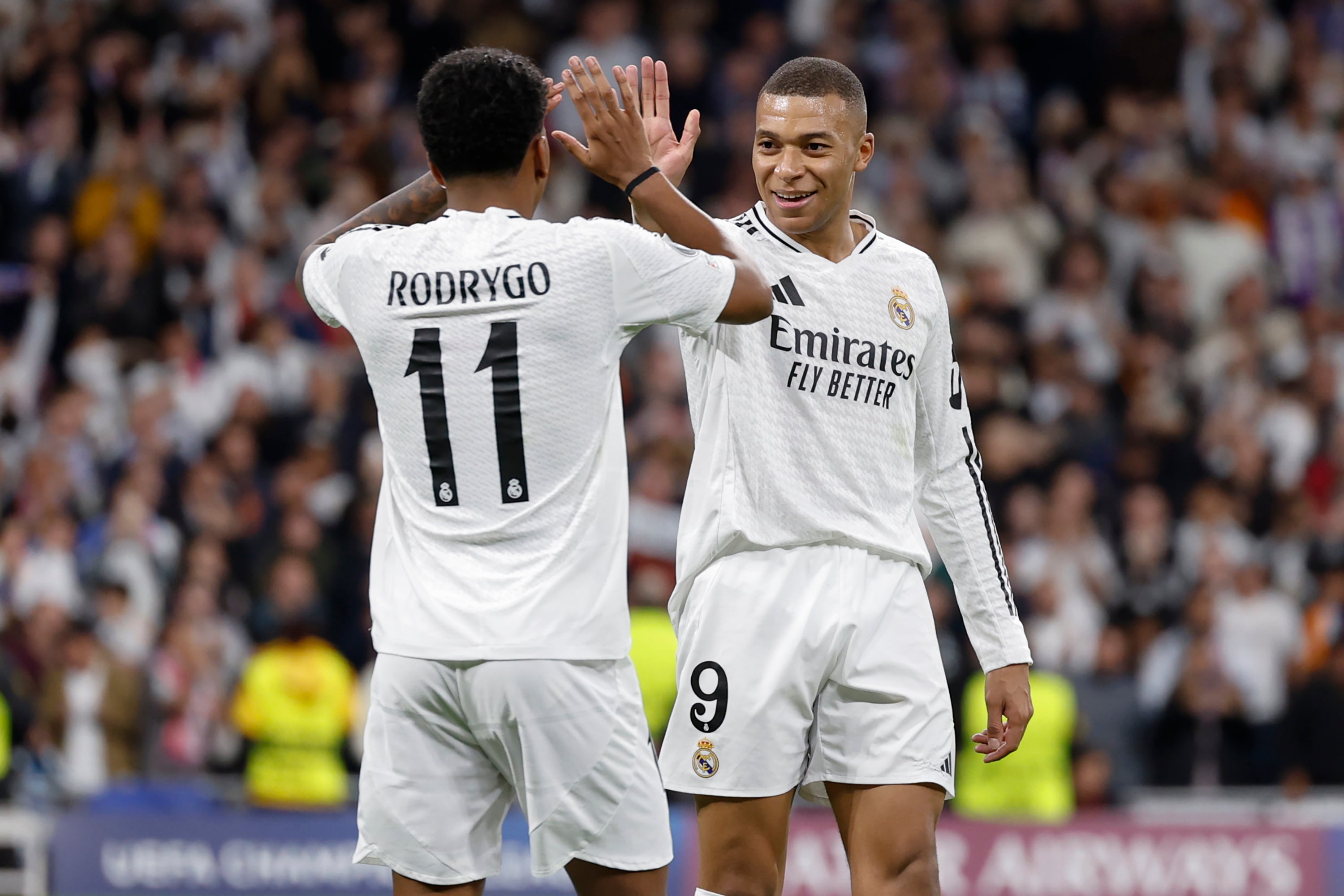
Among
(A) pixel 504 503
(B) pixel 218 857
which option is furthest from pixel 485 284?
(B) pixel 218 857

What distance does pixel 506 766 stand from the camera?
14.4ft

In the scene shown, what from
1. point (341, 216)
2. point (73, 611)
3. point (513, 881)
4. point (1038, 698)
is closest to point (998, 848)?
point (1038, 698)

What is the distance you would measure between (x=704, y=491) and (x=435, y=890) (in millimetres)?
1266

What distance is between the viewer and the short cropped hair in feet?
16.6

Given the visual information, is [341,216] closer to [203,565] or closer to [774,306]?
[203,565]

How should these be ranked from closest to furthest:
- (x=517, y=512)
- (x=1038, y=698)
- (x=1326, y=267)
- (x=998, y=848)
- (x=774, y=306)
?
(x=517, y=512) < (x=774, y=306) < (x=998, y=848) < (x=1038, y=698) < (x=1326, y=267)

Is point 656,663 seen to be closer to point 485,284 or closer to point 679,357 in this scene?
point 679,357

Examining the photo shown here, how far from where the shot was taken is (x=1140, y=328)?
14.5 meters

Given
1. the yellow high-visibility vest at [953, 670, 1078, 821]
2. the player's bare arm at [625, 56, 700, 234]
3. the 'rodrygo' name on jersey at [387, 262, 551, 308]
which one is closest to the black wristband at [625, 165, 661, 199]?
the player's bare arm at [625, 56, 700, 234]

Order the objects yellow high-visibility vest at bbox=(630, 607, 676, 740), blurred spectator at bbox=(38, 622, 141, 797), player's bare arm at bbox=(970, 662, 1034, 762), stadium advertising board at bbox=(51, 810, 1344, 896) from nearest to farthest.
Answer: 1. player's bare arm at bbox=(970, 662, 1034, 762)
2. stadium advertising board at bbox=(51, 810, 1344, 896)
3. yellow high-visibility vest at bbox=(630, 607, 676, 740)
4. blurred spectator at bbox=(38, 622, 141, 797)

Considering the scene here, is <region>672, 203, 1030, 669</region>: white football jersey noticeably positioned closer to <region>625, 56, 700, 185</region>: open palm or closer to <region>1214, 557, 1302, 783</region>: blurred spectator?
<region>625, 56, 700, 185</region>: open palm

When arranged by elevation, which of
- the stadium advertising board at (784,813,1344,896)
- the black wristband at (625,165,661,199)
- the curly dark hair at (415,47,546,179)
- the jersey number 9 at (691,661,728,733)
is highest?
the curly dark hair at (415,47,546,179)

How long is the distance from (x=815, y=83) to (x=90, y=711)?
7.69m

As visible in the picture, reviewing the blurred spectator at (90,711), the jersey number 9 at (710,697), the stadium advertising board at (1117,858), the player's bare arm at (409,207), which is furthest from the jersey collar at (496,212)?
the blurred spectator at (90,711)
